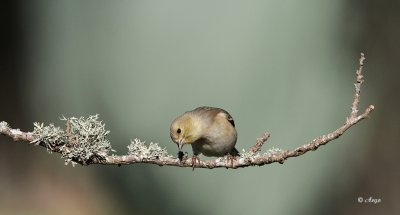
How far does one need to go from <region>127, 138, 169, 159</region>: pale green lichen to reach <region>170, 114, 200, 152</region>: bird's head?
57.2 inches

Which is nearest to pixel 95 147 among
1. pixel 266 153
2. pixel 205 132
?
pixel 266 153

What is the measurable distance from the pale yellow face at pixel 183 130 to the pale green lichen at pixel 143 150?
146 centimetres

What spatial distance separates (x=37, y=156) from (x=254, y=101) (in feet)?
7.99

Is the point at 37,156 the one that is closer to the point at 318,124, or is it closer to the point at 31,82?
the point at 31,82

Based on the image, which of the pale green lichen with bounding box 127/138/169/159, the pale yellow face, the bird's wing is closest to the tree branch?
the pale green lichen with bounding box 127/138/169/159

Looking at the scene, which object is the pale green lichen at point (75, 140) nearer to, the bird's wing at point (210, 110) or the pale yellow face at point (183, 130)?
the pale yellow face at point (183, 130)

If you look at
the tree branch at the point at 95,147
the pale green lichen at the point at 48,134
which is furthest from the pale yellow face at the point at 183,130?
the pale green lichen at the point at 48,134

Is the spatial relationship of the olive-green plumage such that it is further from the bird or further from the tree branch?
the tree branch

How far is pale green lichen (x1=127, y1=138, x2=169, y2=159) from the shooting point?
12.2 feet

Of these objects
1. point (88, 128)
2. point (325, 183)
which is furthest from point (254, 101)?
point (88, 128)

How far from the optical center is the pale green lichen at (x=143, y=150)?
371cm

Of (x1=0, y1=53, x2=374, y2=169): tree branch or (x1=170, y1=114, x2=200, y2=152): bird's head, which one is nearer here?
(x1=0, y1=53, x2=374, y2=169): tree branch

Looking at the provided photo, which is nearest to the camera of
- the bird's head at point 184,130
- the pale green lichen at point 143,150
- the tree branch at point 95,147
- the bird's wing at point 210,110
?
the tree branch at point 95,147

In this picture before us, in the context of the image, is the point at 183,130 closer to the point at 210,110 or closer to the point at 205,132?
the point at 205,132
